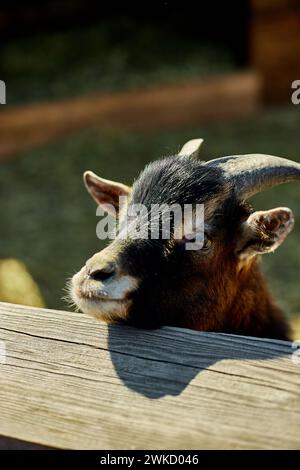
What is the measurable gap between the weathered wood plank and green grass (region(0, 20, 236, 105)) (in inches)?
302

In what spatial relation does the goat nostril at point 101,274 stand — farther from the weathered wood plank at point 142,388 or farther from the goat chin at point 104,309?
the weathered wood plank at point 142,388

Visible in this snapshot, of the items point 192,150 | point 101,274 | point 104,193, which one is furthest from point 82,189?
point 101,274

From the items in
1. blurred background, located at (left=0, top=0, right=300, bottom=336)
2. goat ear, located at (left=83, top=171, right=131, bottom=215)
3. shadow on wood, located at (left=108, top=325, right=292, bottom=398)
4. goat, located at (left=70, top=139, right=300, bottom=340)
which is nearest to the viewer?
shadow on wood, located at (left=108, top=325, right=292, bottom=398)

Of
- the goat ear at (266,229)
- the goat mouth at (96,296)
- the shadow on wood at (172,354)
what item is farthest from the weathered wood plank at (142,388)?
the goat ear at (266,229)

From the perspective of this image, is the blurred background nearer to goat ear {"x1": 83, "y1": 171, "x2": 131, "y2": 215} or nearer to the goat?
goat ear {"x1": 83, "y1": 171, "x2": 131, "y2": 215}

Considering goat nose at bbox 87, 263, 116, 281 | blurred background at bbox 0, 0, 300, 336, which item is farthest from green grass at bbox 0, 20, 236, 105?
goat nose at bbox 87, 263, 116, 281

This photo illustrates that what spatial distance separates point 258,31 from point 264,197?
3.18 metres

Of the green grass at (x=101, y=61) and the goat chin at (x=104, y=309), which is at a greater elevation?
the green grass at (x=101, y=61)

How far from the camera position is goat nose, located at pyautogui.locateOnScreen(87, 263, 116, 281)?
3.15m

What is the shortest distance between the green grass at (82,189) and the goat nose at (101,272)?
3.43 metres

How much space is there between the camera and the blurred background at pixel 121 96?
8.68 metres

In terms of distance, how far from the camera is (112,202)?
425 cm

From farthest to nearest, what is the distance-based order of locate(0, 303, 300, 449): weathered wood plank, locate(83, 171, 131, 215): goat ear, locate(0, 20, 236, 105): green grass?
locate(0, 20, 236, 105): green grass → locate(83, 171, 131, 215): goat ear → locate(0, 303, 300, 449): weathered wood plank

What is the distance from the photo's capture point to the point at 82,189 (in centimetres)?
891
